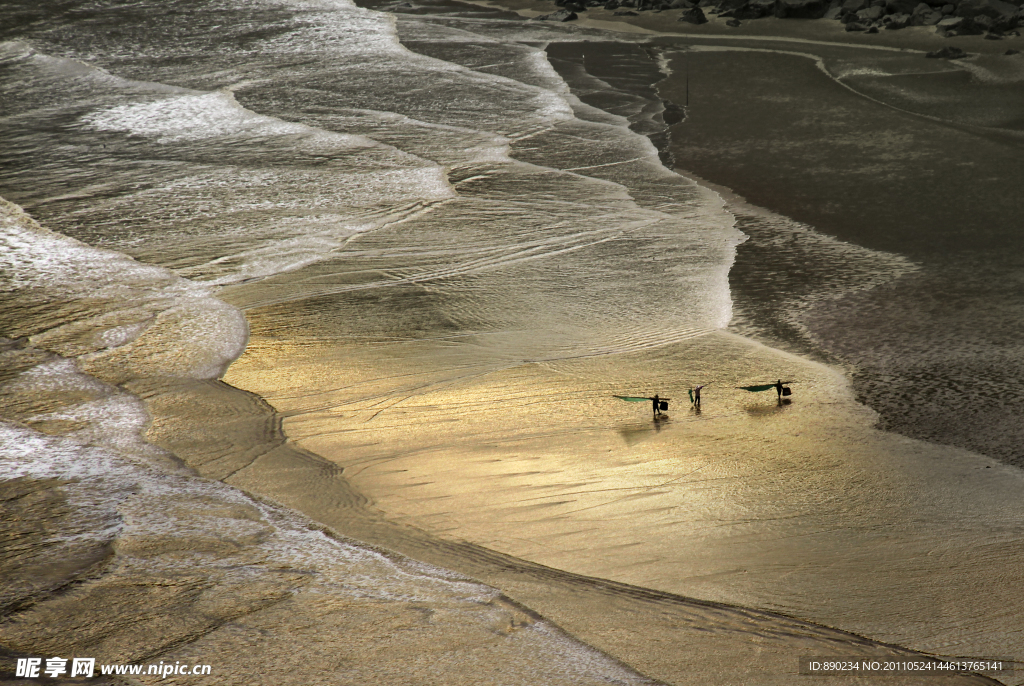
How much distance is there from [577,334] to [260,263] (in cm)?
220

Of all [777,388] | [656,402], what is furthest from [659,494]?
[777,388]

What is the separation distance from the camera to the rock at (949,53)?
11031 mm

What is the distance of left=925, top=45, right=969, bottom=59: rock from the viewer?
11.0 meters

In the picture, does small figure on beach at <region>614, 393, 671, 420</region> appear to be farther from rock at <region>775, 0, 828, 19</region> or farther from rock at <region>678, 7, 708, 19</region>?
rock at <region>678, 7, 708, 19</region>

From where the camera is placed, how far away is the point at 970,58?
35.9 feet

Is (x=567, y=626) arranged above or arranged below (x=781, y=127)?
below

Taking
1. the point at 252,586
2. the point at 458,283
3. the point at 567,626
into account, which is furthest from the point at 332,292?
the point at 567,626

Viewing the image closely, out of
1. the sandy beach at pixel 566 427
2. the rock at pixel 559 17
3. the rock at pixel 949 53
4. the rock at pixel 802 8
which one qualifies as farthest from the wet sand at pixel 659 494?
the rock at pixel 559 17

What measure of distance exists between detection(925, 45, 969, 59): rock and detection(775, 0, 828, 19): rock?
3.07 m

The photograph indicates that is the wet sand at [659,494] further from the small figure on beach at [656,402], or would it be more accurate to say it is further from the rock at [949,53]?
the rock at [949,53]

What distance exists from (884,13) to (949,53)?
275 centimetres

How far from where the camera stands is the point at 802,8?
13797 mm

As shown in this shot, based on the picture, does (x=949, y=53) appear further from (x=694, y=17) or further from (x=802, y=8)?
(x=694, y=17)

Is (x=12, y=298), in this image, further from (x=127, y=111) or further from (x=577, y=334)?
(x=127, y=111)
